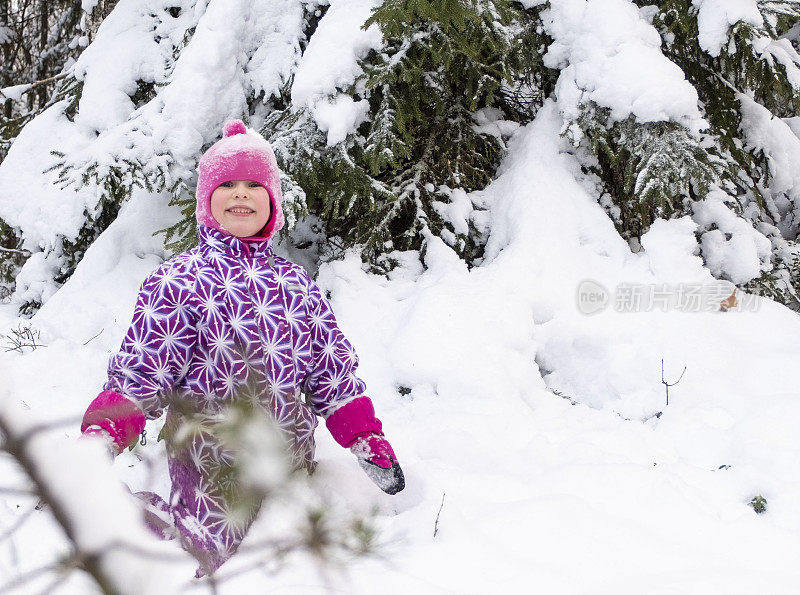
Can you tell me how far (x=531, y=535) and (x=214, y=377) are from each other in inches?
45.5

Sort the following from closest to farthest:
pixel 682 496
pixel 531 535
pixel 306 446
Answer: pixel 531 535
pixel 682 496
pixel 306 446

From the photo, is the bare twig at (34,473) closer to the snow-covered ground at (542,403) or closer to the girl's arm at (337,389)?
the snow-covered ground at (542,403)

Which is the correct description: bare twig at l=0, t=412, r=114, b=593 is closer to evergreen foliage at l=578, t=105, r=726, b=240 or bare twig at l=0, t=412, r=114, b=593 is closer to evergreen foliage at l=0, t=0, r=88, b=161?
evergreen foliage at l=578, t=105, r=726, b=240

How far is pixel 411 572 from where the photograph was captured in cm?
165

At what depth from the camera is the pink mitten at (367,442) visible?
2.16 m

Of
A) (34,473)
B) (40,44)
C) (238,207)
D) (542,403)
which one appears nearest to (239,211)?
(238,207)

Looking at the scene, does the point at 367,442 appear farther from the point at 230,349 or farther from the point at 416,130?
the point at 416,130

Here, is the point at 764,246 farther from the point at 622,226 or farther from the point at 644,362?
the point at 644,362

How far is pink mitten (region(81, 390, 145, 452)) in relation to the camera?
5.51 feet

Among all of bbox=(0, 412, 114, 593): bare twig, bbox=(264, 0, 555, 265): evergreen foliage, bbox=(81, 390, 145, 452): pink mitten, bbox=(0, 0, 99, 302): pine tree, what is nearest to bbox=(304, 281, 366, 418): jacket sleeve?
bbox=(81, 390, 145, 452): pink mitten

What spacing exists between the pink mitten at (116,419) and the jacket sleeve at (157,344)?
6 cm

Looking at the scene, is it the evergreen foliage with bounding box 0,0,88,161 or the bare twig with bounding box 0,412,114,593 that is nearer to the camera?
the bare twig with bounding box 0,412,114,593

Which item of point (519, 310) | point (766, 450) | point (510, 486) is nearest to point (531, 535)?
point (510, 486)

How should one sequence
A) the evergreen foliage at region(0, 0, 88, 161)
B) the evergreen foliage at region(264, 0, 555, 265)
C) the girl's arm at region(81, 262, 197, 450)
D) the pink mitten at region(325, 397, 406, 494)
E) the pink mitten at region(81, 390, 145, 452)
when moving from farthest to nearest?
the evergreen foliage at region(0, 0, 88, 161) → the evergreen foliage at region(264, 0, 555, 265) → the pink mitten at region(325, 397, 406, 494) → the girl's arm at region(81, 262, 197, 450) → the pink mitten at region(81, 390, 145, 452)
